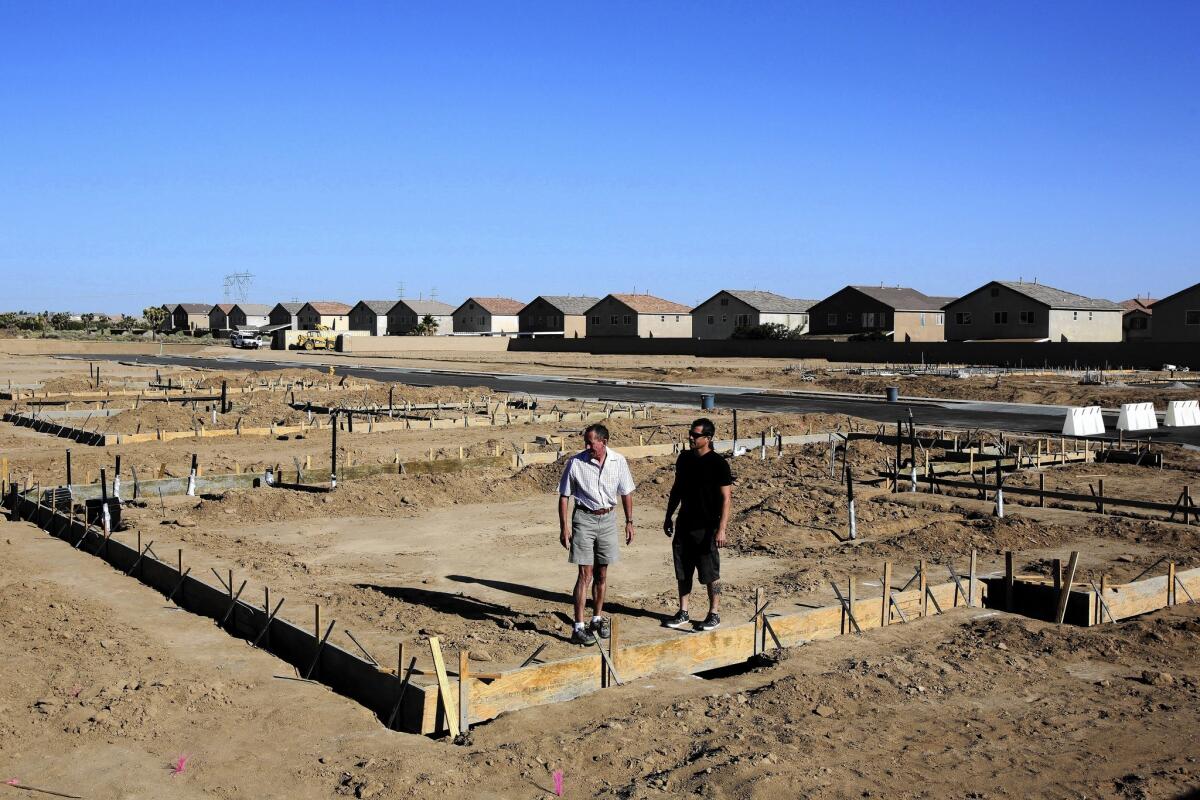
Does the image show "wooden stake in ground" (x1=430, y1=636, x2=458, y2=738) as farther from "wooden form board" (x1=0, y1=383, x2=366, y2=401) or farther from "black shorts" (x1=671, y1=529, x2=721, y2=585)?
"wooden form board" (x1=0, y1=383, x2=366, y2=401)

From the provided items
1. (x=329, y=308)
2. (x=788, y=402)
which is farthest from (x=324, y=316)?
(x=788, y=402)

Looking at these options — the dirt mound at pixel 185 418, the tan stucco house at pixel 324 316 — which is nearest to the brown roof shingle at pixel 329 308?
the tan stucco house at pixel 324 316

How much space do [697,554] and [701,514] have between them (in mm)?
331

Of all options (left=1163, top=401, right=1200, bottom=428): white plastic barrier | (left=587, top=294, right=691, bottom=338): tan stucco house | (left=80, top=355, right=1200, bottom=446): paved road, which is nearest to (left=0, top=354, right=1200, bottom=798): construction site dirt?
(left=1163, top=401, right=1200, bottom=428): white plastic barrier

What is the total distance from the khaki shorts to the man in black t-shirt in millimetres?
496

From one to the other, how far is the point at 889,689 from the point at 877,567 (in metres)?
3.95

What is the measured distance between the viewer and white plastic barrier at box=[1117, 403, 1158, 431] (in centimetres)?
2208

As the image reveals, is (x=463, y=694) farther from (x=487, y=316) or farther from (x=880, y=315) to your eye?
(x=487, y=316)

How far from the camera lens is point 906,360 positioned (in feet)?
209

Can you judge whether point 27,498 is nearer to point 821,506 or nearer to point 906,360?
point 821,506

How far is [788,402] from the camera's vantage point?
38.3 metres

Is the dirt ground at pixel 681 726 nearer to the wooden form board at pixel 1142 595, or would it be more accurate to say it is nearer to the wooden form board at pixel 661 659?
the wooden form board at pixel 661 659

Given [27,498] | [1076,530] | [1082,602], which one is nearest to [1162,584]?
[1082,602]

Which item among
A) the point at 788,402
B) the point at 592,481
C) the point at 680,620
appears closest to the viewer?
the point at 592,481
